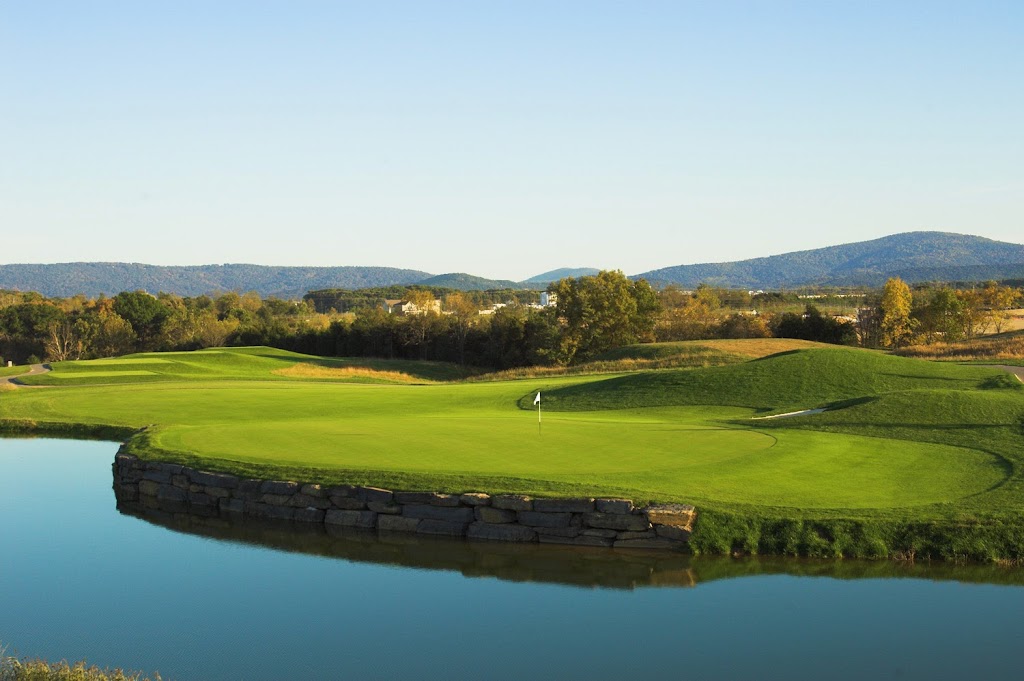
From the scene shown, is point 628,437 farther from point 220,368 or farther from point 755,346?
point 220,368

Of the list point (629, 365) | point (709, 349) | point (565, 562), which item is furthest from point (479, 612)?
point (709, 349)

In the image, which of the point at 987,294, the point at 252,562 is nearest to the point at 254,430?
the point at 252,562

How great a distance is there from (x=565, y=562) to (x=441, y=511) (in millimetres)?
2459

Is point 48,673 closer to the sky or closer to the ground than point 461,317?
closer to the ground

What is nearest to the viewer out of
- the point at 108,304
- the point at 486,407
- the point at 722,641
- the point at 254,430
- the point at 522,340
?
the point at 722,641

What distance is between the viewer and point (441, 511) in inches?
617

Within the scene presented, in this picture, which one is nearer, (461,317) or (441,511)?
(441,511)

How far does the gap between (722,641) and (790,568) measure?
9.23 ft

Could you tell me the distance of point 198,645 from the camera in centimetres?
1127

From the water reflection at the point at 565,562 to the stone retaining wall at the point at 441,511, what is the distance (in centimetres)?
18

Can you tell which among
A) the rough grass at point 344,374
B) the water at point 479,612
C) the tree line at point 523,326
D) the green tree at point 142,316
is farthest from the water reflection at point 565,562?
the green tree at point 142,316

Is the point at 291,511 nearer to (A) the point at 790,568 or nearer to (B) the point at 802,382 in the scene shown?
(A) the point at 790,568

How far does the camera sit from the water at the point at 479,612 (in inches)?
416

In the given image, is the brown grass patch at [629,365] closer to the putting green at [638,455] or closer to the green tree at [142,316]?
the putting green at [638,455]
